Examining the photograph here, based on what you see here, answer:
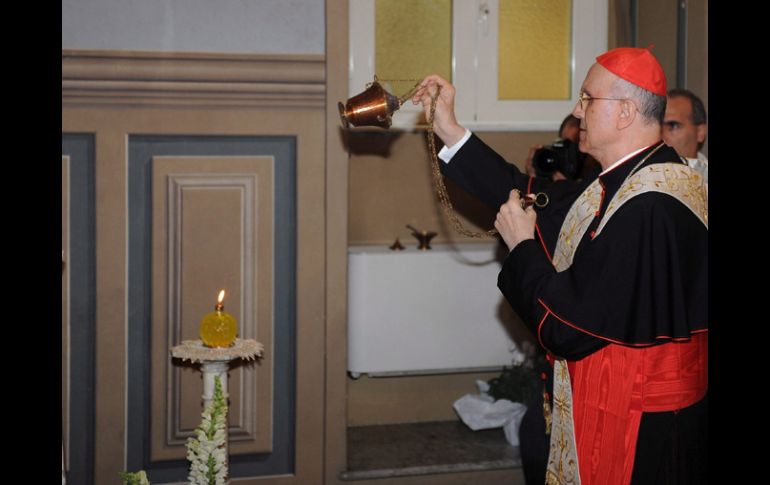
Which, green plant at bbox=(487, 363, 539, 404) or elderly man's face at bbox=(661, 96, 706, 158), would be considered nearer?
elderly man's face at bbox=(661, 96, 706, 158)

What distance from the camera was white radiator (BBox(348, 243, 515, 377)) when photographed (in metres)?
3.36

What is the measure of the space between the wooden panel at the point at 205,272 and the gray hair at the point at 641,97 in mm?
1277

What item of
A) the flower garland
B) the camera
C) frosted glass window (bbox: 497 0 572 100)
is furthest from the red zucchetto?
frosted glass window (bbox: 497 0 572 100)

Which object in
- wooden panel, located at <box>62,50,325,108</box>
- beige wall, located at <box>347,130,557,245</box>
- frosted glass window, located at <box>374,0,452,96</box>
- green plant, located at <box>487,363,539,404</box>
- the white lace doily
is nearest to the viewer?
the white lace doily

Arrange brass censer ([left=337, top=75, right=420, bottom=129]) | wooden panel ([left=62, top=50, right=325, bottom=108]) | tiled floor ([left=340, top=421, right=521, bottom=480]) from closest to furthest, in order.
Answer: brass censer ([left=337, top=75, right=420, bottom=129]) < wooden panel ([left=62, top=50, right=325, bottom=108]) < tiled floor ([left=340, top=421, right=521, bottom=480])

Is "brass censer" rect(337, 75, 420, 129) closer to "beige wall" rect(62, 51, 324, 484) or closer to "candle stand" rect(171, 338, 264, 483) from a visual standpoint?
"beige wall" rect(62, 51, 324, 484)

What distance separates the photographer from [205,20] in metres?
2.82

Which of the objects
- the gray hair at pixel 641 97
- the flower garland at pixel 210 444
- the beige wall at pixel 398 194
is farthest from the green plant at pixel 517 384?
the gray hair at pixel 641 97

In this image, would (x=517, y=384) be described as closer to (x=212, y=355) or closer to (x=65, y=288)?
(x=212, y=355)

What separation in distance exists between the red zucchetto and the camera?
0.77 metres

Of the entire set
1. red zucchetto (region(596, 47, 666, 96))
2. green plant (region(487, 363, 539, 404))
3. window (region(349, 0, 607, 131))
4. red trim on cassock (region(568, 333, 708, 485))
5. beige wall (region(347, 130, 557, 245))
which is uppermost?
window (region(349, 0, 607, 131))

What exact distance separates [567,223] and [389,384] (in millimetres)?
1743

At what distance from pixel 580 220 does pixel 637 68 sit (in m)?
0.38

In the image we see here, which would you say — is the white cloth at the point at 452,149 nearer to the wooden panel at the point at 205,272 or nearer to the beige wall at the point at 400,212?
the wooden panel at the point at 205,272
